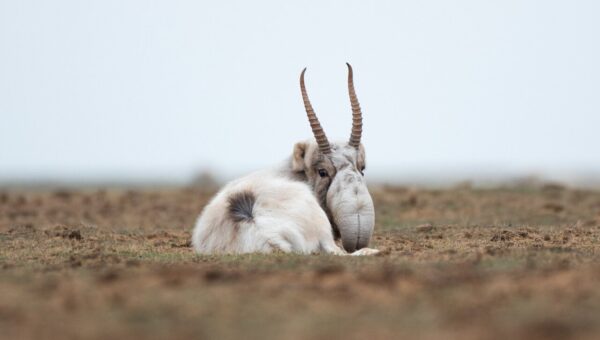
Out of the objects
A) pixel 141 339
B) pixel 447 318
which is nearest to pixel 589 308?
pixel 447 318

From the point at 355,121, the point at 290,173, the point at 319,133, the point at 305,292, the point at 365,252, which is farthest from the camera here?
the point at 290,173

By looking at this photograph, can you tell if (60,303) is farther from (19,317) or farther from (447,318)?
(447,318)

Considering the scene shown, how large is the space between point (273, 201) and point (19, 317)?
16.6ft

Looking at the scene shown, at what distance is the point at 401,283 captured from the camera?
744 cm

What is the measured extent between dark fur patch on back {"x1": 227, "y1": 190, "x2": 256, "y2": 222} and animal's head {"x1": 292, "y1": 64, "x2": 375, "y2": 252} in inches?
55.2

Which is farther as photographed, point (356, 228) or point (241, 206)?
point (356, 228)

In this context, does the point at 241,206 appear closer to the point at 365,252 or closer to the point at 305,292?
the point at 365,252

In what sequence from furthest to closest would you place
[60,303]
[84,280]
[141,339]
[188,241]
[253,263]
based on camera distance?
[188,241] < [253,263] < [84,280] < [60,303] < [141,339]

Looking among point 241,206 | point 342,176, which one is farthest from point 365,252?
point 241,206

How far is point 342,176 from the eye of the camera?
12.3 m

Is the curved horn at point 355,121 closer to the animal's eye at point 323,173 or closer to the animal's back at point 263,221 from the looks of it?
the animal's eye at point 323,173

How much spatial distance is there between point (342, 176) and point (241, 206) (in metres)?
1.68

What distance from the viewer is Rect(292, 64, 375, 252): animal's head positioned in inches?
478

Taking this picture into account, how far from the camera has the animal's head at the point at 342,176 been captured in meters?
12.1
